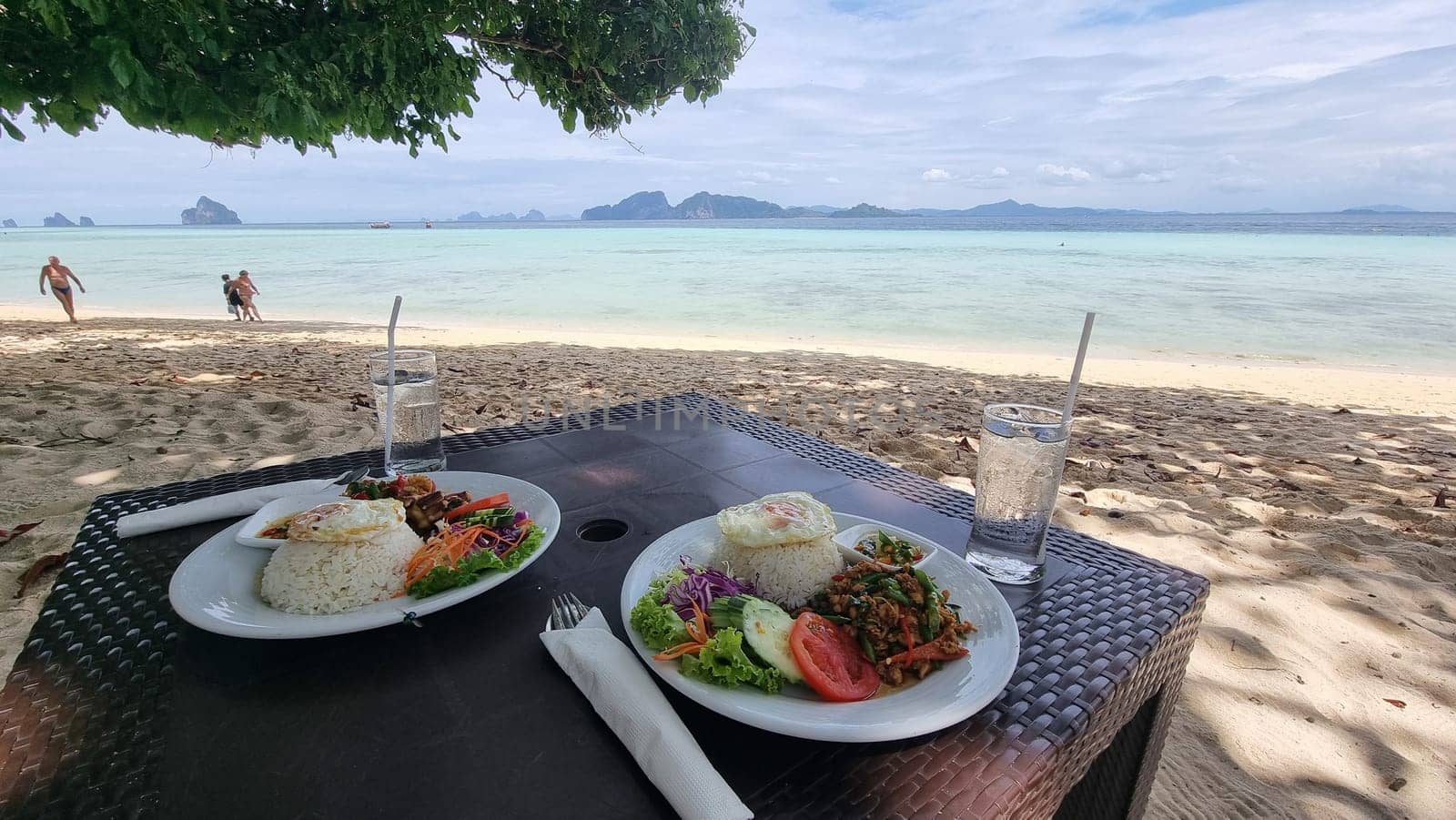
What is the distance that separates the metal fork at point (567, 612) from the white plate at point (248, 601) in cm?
9

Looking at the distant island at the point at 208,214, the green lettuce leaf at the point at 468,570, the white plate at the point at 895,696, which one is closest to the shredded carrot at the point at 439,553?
the green lettuce leaf at the point at 468,570

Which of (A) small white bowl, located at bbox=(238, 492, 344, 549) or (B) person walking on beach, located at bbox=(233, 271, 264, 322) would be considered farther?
(B) person walking on beach, located at bbox=(233, 271, 264, 322)

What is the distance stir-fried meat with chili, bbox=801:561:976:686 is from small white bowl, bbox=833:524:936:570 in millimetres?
84

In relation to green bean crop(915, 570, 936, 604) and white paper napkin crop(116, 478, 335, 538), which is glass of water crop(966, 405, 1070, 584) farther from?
white paper napkin crop(116, 478, 335, 538)

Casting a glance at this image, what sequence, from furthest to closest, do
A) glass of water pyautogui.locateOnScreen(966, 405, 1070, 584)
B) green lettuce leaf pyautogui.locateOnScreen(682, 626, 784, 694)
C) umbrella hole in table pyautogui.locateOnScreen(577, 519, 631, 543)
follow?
umbrella hole in table pyautogui.locateOnScreen(577, 519, 631, 543), glass of water pyautogui.locateOnScreen(966, 405, 1070, 584), green lettuce leaf pyautogui.locateOnScreen(682, 626, 784, 694)

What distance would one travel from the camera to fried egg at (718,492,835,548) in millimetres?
961

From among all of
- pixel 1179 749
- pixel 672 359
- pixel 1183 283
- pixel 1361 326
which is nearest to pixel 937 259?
pixel 1183 283

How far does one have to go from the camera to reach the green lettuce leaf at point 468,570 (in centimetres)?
98

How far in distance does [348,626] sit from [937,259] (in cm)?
2964

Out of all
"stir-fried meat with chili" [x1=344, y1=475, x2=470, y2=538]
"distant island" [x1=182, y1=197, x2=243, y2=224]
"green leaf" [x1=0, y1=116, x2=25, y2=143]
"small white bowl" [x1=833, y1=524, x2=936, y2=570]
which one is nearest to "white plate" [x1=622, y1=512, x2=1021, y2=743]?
"small white bowl" [x1=833, y1=524, x2=936, y2=570]

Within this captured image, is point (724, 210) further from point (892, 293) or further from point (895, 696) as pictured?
point (895, 696)

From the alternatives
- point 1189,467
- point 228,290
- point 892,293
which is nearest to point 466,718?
point 1189,467

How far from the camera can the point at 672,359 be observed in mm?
7941

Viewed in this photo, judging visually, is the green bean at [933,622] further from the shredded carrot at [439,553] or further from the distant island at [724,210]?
the distant island at [724,210]
